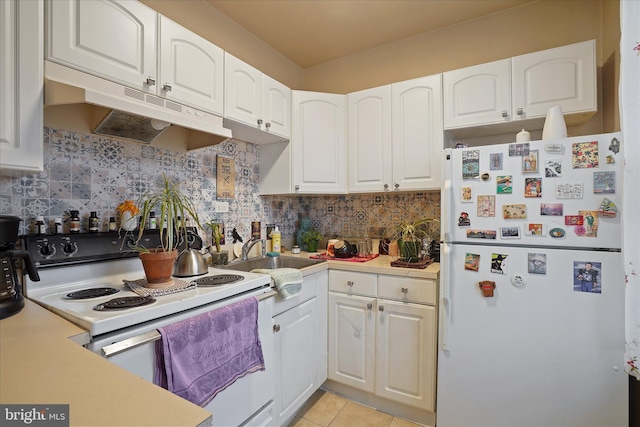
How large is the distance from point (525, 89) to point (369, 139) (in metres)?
0.97

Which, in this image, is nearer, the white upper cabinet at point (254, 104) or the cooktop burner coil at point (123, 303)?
the cooktop burner coil at point (123, 303)

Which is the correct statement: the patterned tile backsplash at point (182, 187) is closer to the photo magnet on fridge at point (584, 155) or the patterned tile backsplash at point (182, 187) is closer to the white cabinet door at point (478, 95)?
the white cabinet door at point (478, 95)

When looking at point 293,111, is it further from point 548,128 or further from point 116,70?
point 548,128

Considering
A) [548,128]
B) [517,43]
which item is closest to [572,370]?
[548,128]

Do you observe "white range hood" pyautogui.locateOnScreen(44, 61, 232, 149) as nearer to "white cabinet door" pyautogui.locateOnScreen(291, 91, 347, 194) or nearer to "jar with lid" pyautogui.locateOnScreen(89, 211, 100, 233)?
"jar with lid" pyautogui.locateOnScreen(89, 211, 100, 233)

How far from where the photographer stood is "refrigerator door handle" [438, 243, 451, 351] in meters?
1.59

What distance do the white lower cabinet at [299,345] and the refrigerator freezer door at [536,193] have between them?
34.7 inches

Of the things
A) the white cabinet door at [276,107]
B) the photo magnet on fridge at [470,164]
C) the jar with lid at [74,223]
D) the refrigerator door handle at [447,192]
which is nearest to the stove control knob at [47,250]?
the jar with lid at [74,223]

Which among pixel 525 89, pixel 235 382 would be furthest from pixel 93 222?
pixel 525 89

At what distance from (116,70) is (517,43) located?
7.79ft

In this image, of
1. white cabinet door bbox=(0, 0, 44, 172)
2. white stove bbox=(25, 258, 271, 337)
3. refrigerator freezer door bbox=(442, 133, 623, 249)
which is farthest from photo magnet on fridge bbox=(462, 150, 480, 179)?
white cabinet door bbox=(0, 0, 44, 172)

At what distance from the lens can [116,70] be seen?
1.22 m

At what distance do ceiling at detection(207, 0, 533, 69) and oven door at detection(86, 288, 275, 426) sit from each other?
6.02ft

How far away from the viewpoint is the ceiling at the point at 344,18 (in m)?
1.97
